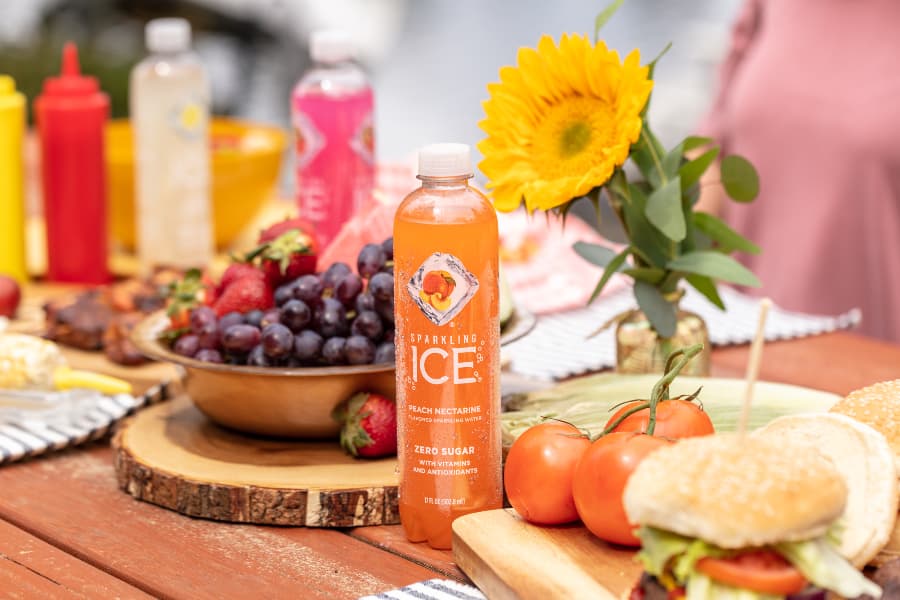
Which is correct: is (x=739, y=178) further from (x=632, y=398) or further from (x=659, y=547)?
(x=659, y=547)

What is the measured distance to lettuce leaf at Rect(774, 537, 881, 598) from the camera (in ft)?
2.56

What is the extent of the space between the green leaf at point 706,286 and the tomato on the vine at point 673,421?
30 centimetres

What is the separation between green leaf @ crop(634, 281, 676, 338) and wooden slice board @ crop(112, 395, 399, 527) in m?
0.32

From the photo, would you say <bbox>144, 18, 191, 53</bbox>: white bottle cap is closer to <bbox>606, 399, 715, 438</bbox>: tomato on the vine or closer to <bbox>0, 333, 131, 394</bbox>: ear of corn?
<bbox>0, 333, 131, 394</bbox>: ear of corn

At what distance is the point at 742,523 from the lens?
0.77 meters

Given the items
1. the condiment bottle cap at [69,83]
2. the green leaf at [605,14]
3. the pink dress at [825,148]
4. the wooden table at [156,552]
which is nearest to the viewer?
the wooden table at [156,552]

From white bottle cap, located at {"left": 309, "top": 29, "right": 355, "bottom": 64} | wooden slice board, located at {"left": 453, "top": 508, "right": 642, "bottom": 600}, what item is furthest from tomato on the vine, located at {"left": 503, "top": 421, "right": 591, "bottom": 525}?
white bottle cap, located at {"left": 309, "top": 29, "right": 355, "bottom": 64}

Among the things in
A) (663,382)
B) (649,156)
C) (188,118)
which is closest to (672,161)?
(649,156)

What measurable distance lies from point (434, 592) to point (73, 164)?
1189 mm

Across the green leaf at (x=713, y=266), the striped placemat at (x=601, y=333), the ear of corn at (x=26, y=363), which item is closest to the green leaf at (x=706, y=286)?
the green leaf at (x=713, y=266)

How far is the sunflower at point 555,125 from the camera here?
1190 mm

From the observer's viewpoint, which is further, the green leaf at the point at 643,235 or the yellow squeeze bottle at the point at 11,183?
the yellow squeeze bottle at the point at 11,183

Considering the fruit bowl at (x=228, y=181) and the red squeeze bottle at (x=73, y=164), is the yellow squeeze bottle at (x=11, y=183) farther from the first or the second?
the fruit bowl at (x=228, y=181)

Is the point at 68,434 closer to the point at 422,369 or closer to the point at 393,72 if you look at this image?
the point at 422,369
